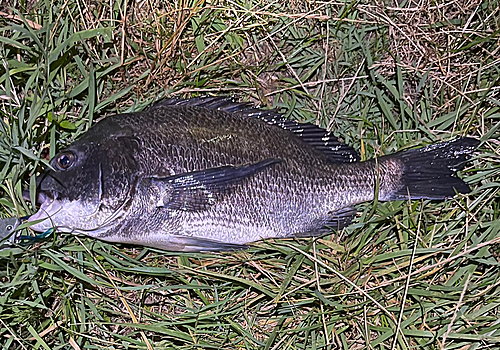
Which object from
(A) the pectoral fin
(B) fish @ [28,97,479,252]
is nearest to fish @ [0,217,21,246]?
(B) fish @ [28,97,479,252]

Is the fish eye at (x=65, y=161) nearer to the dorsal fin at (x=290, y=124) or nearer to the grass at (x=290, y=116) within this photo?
the grass at (x=290, y=116)

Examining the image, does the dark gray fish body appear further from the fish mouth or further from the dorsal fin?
the dorsal fin

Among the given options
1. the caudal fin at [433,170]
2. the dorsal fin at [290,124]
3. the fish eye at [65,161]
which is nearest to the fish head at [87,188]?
the fish eye at [65,161]

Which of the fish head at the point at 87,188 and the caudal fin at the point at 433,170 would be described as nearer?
the fish head at the point at 87,188

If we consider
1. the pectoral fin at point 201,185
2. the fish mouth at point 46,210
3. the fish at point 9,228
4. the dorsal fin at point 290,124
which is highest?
the dorsal fin at point 290,124

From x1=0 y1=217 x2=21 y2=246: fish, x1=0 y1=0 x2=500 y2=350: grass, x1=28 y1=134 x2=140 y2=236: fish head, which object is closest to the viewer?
x1=28 y1=134 x2=140 y2=236: fish head

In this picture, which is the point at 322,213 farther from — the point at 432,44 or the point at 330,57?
the point at 432,44

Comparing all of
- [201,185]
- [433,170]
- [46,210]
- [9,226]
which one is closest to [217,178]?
[201,185]
